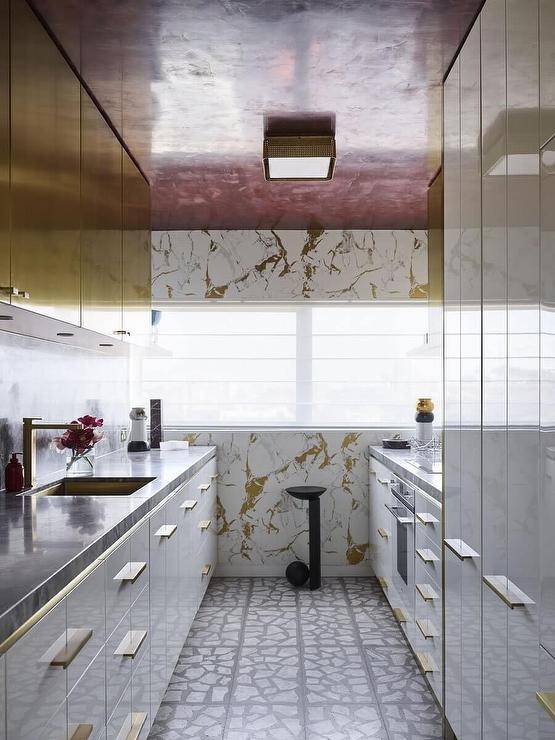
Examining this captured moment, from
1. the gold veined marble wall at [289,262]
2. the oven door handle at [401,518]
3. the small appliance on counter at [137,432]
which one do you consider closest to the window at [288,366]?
the gold veined marble wall at [289,262]

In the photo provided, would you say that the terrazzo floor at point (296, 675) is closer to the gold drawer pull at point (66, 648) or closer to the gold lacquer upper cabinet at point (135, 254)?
the gold drawer pull at point (66, 648)

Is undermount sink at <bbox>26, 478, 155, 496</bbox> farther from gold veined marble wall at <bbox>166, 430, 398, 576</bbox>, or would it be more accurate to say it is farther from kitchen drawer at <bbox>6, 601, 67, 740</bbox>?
gold veined marble wall at <bbox>166, 430, 398, 576</bbox>

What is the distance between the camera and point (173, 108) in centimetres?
284

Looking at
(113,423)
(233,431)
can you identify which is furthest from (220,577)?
(113,423)

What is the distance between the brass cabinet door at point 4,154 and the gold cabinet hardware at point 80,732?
1.09 metres

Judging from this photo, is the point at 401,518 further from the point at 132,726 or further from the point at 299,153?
the point at 299,153

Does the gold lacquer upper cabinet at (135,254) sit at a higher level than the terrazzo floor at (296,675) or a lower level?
higher

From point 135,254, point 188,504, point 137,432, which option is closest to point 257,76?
point 135,254

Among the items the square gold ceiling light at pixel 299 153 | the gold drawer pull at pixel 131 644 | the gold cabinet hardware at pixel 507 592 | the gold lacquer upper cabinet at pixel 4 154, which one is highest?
the square gold ceiling light at pixel 299 153

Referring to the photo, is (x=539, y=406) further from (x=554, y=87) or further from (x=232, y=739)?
(x=232, y=739)

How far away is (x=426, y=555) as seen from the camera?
9.55 feet

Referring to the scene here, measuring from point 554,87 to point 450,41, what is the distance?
1039 millimetres

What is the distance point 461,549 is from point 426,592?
2.61 feet

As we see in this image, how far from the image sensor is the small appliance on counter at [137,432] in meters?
4.27
